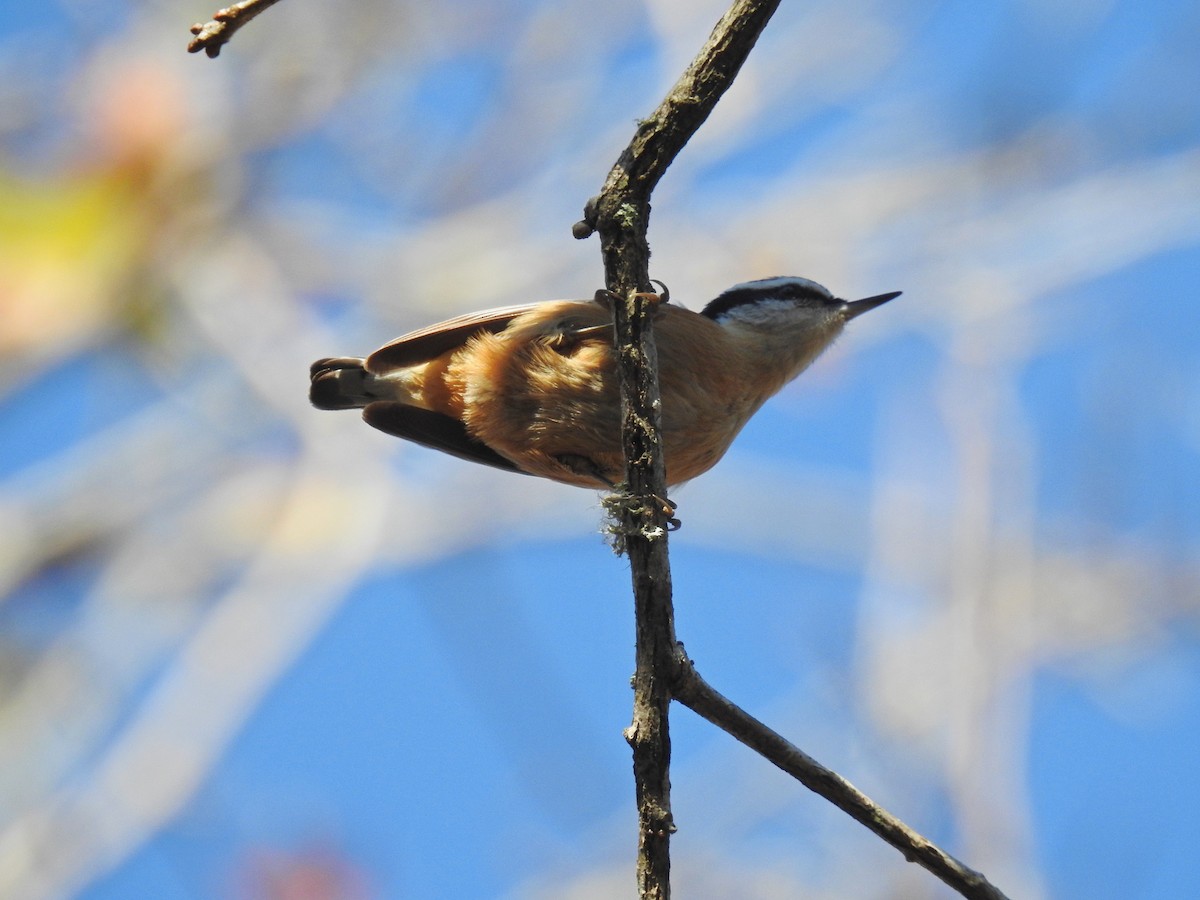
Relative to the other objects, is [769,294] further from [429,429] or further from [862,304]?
[429,429]

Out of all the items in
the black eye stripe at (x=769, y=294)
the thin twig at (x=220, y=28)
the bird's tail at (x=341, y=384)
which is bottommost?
the thin twig at (x=220, y=28)

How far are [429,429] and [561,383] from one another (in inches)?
26.3

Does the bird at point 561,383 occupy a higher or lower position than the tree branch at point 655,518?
higher

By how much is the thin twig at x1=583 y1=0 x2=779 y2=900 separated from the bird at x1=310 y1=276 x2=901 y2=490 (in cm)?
73

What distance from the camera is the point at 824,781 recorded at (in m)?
2.15

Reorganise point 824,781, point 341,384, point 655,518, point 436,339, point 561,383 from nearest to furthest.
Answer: point 824,781, point 655,518, point 561,383, point 436,339, point 341,384

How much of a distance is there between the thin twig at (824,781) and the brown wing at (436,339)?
1.67 meters

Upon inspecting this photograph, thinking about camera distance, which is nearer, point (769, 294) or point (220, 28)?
point (220, 28)

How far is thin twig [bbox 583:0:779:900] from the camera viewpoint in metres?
2.16

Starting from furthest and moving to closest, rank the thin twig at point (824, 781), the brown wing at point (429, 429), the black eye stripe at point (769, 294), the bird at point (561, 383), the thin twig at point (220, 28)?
1. the black eye stripe at point (769, 294)
2. the brown wing at point (429, 429)
3. the bird at point (561, 383)
4. the thin twig at point (824, 781)
5. the thin twig at point (220, 28)

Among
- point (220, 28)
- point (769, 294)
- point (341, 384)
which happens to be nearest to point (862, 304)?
point (769, 294)

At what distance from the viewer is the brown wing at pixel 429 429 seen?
3.92 meters

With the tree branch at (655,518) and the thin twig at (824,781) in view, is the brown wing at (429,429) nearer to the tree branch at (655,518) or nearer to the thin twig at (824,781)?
the tree branch at (655,518)

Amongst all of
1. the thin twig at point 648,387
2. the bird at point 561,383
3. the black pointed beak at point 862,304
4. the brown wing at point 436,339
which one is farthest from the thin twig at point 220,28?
the black pointed beak at point 862,304
